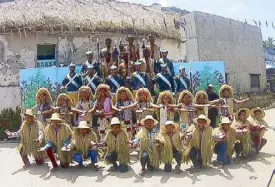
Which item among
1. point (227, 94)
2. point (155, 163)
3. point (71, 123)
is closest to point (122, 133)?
point (155, 163)

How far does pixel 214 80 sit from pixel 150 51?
1940 mm

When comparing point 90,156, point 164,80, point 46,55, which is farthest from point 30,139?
point 46,55

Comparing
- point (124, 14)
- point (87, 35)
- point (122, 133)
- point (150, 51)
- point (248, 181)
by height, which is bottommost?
point (248, 181)

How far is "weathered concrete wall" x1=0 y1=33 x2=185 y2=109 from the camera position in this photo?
13.5 meters

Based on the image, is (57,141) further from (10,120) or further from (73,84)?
(10,120)

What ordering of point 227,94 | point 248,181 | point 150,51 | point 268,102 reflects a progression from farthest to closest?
point 268,102 < point 150,51 < point 227,94 < point 248,181

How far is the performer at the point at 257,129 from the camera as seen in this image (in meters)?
7.51

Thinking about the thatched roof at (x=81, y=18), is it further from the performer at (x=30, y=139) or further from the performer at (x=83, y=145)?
the performer at (x=83, y=145)

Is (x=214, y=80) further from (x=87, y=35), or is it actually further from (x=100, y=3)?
(x=100, y=3)

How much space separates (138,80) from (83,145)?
9.16 feet

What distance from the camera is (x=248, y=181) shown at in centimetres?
608

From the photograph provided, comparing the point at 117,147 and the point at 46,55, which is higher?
the point at 46,55

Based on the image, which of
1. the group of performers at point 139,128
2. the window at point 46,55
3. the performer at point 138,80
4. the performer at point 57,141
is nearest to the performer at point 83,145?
the group of performers at point 139,128

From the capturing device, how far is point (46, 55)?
14195 millimetres
